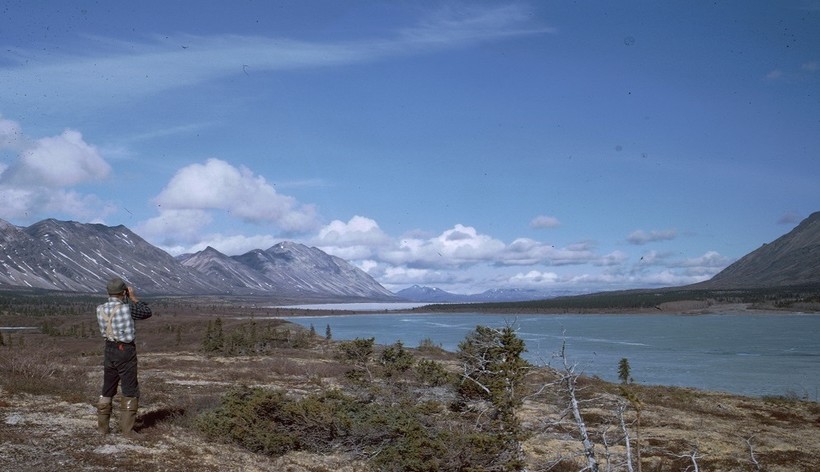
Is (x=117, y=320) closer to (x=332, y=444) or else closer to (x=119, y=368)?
(x=119, y=368)

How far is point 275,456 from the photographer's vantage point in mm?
14258

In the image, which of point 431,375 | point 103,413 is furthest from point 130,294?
point 431,375

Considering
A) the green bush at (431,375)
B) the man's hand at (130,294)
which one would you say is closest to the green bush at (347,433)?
the man's hand at (130,294)

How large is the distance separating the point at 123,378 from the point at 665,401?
26.6 meters

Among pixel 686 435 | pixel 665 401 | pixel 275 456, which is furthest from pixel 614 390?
pixel 275 456

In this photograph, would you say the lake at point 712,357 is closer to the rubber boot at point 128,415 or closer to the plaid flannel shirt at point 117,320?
the rubber boot at point 128,415

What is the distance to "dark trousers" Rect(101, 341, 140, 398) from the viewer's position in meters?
12.2

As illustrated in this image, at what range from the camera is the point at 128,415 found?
12680 millimetres

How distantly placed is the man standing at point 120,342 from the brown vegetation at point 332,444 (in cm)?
71

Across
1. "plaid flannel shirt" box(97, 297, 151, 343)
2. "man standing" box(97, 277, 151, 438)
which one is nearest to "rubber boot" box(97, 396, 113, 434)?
"man standing" box(97, 277, 151, 438)

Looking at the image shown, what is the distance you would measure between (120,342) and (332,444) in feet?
19.0

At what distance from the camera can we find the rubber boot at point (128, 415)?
1252 cm

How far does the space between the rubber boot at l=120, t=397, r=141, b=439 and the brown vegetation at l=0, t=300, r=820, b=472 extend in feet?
0.74

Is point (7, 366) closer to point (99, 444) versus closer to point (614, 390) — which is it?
point (99, 444)
